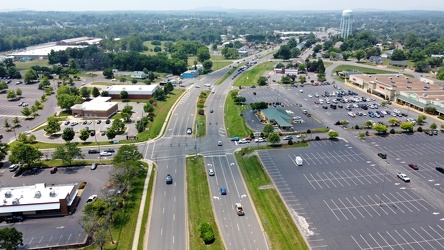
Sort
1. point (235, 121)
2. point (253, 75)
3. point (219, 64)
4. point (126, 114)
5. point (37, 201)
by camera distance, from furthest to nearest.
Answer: point (219, 64)
point (253, 75)
point (126, 114)
point (235, 121)
point (37, 201)

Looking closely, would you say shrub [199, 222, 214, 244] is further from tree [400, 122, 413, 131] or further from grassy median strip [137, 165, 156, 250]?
tree [400, 122, 413, 131]

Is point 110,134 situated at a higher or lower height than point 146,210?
higher

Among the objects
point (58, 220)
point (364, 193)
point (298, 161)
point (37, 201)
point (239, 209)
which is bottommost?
point (58, 220)

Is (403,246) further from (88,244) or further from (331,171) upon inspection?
(88,244)

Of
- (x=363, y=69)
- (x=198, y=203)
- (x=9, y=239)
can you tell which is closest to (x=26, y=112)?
(x=9, y=239)

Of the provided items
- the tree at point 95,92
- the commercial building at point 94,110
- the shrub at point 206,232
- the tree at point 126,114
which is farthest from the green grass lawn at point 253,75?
the shrub at point 206,232

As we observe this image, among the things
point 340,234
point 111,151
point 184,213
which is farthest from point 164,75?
point 340,234

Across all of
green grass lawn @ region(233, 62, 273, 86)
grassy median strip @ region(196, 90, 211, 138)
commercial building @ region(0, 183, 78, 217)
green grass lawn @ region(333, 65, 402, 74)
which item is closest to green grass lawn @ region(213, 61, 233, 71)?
green grass lawn @ region(233, 62, 273, 86)

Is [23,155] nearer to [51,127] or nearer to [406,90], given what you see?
[51,127]
